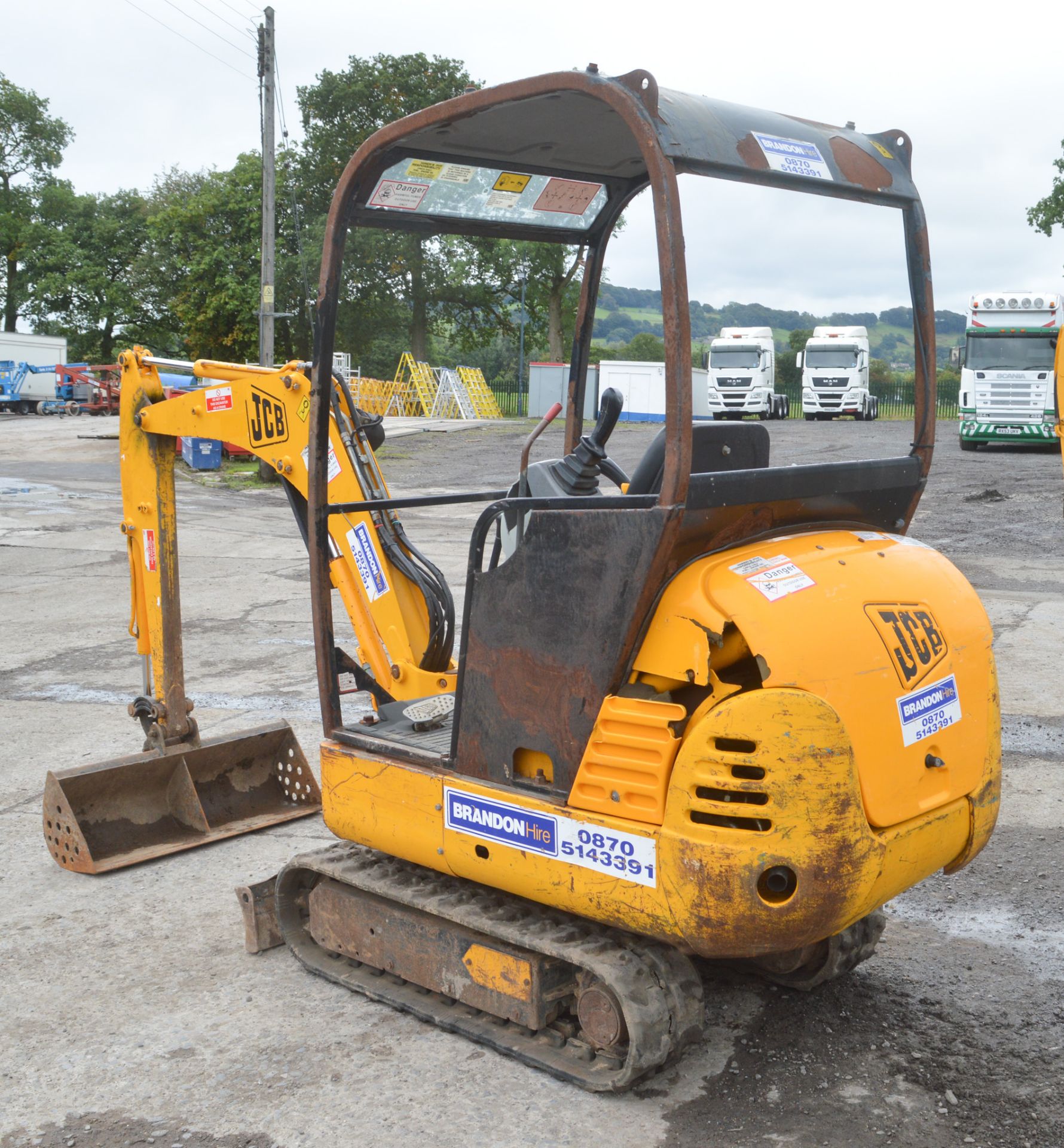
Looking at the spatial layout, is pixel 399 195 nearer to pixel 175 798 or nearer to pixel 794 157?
pixel 794 157

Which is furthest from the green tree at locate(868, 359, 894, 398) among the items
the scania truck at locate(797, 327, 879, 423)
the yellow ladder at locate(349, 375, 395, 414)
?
the yellow ladder at locate(349, 375, 395, 414)

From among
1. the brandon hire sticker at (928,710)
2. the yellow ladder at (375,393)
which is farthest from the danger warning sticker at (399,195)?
the yellow ladder at (375,393)

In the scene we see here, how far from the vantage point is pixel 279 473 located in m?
4.86

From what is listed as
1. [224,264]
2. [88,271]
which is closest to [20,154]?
[88,271]

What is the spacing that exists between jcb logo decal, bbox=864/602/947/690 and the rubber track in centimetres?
99

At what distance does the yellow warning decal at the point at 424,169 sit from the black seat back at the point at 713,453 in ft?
4.08

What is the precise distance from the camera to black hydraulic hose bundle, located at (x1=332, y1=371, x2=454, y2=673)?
4738 mm

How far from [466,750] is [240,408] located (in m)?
1.95

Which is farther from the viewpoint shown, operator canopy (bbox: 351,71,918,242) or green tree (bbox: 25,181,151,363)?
green tree (bbox: 25,181,151,363)

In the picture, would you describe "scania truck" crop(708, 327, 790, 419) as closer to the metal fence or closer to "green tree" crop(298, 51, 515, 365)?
"green tree" crop(298, 51, 515, 365)

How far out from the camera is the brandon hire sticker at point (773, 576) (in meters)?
2.99

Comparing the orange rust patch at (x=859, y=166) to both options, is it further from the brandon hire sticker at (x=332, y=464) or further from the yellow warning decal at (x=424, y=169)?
the brandon hire sticker at (x=332, y=464)

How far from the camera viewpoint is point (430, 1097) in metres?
3.28

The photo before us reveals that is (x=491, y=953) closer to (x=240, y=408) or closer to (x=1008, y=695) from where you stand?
(x=240, y=408)
